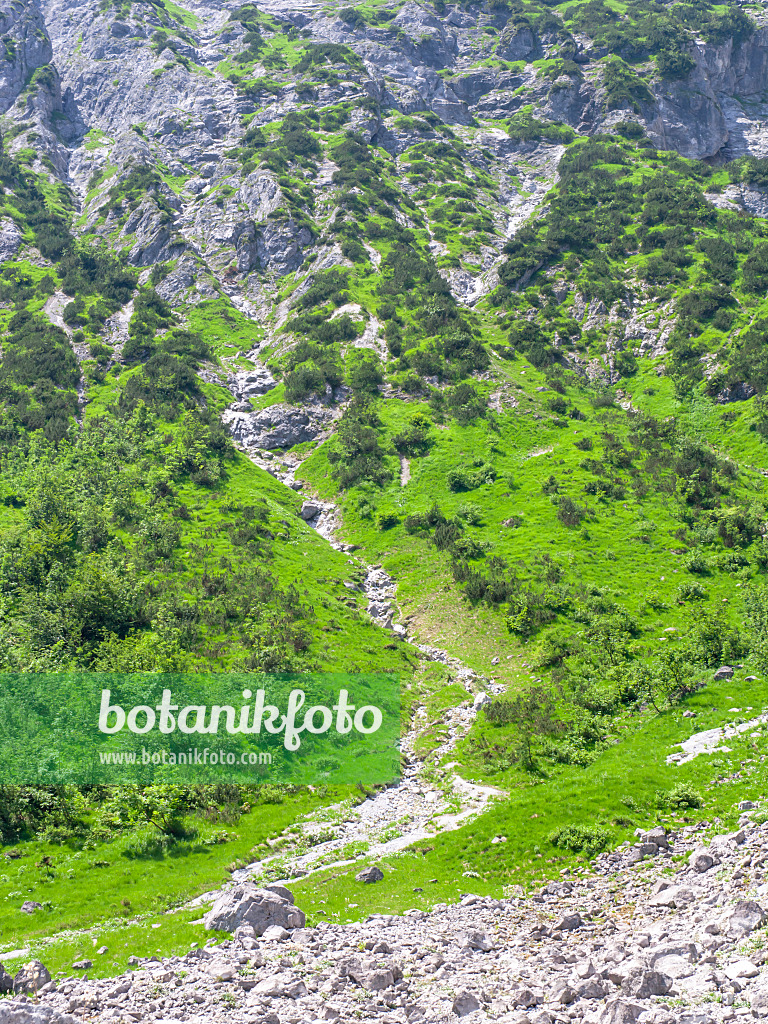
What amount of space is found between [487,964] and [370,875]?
26.5ft

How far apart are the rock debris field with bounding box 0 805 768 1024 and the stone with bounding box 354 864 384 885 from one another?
133 inches

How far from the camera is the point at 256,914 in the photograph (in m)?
16.2

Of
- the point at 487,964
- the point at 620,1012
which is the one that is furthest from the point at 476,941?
the point at 620,1012

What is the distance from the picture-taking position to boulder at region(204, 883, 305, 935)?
16.1 m

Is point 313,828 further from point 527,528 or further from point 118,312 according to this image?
point 118,312

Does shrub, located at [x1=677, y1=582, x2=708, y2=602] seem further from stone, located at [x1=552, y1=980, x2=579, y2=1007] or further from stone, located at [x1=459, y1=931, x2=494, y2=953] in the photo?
stone, located at [x1=552, y1=980, x2=579, y2=1007]

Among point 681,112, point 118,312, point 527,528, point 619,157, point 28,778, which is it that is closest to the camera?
point 28,778

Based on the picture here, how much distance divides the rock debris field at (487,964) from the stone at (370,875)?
11.1 feet

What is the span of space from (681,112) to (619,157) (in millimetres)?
38367

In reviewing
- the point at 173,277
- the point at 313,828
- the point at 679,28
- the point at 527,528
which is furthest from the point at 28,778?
the point at 679,28

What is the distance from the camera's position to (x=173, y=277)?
124m

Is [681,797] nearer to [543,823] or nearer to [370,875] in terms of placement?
Answer: [543,823]
